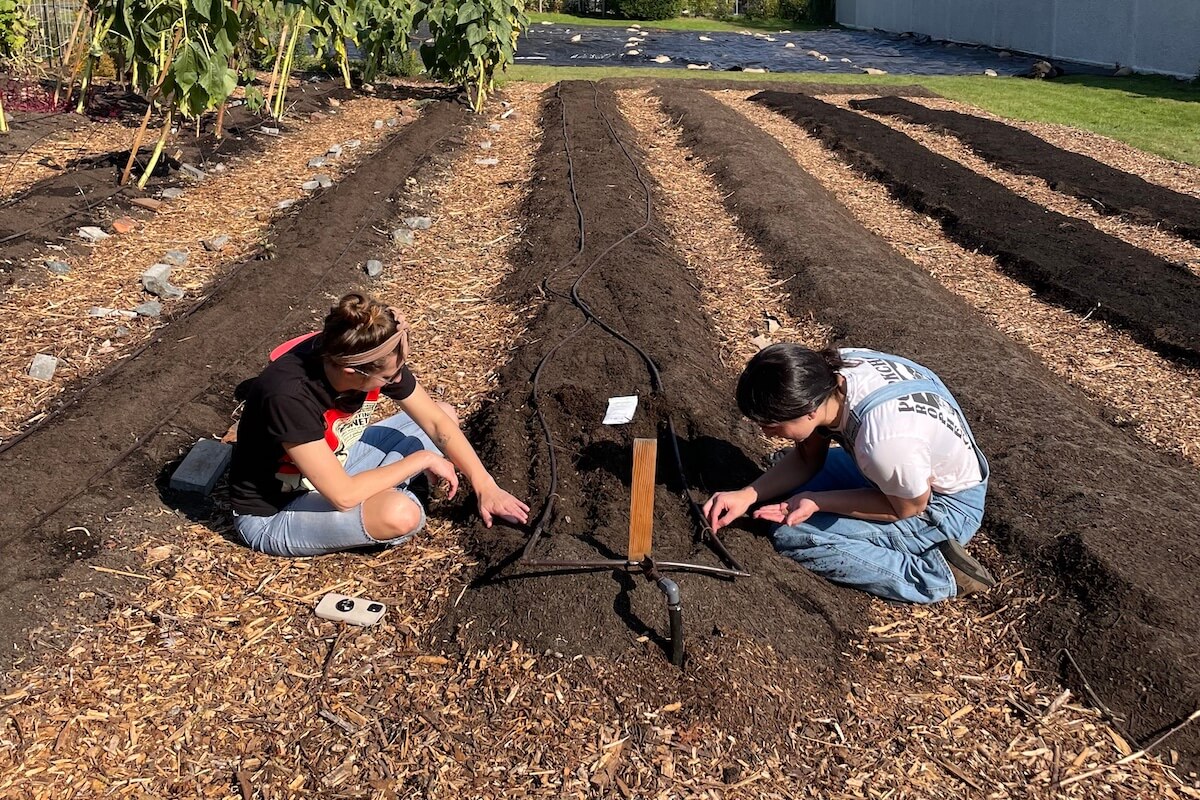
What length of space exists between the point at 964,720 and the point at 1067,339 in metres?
4.20

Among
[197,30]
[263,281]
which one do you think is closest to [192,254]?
[263,281]

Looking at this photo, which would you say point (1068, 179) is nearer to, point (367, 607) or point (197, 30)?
point (197, 30)

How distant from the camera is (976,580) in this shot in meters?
3.77

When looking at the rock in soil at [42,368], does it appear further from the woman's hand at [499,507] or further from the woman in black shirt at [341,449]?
the woman's hand at [499,507]

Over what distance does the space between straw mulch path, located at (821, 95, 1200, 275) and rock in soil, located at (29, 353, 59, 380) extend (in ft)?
26.7

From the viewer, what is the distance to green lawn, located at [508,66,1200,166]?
13516 millimetres

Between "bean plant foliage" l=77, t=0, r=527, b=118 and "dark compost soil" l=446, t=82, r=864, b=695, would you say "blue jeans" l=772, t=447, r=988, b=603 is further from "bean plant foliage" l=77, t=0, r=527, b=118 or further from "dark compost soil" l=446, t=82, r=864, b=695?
"bean plant foliage" l=77, t=0, r=527, b=118

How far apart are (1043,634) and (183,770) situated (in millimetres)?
2925

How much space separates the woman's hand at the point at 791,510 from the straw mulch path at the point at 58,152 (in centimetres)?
766

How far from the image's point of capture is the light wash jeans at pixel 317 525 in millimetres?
3764

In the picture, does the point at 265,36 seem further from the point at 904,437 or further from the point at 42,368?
the point at 904,437

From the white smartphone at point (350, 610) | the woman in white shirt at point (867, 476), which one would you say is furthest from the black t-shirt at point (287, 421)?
the woman in white shirt at point (867, 476)

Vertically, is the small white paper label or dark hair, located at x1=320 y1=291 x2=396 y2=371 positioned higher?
dark hair, located at x1=320 y1=291 x2=396 y2=371

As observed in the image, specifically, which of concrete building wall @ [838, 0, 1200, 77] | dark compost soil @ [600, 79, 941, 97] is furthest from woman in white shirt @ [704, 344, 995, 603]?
concrete building wall @ [838, 0, 1200, 77]
